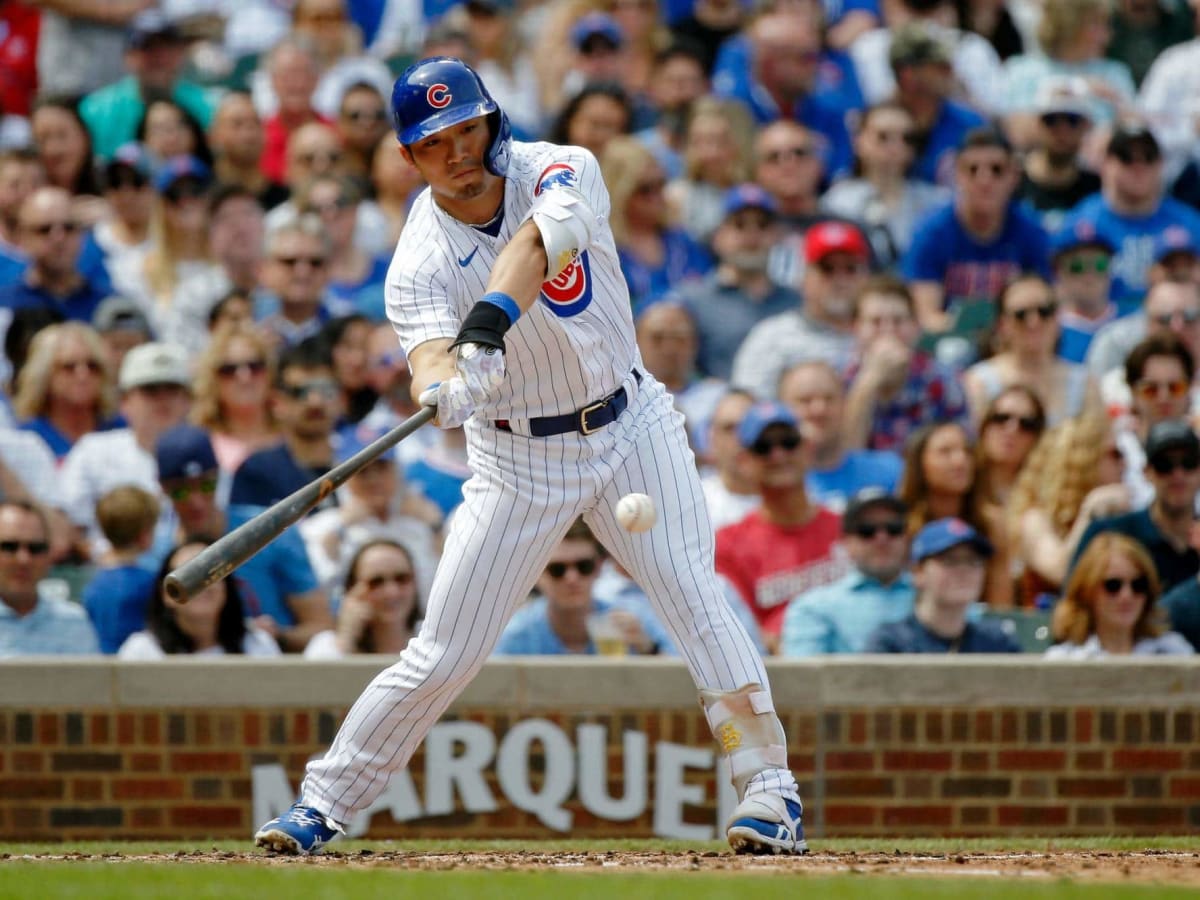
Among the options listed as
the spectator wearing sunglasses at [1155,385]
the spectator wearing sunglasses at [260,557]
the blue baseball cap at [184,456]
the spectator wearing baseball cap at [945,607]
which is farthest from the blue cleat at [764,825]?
the spectator wearing sunglasses at [1155,385]

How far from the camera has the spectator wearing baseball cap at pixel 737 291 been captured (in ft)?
30.4

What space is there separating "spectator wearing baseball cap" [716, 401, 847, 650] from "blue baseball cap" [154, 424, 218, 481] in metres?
2.01

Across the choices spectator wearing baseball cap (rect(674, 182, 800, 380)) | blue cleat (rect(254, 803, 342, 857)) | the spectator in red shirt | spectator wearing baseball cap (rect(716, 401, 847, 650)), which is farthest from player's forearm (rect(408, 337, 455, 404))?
the spectator in red shirt

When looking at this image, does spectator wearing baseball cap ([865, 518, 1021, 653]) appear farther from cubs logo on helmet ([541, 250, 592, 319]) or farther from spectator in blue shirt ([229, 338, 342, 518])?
cubs logo on helmet ([541, 250, 592, 319])

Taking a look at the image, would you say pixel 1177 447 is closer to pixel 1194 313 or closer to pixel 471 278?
pixel 1194 313

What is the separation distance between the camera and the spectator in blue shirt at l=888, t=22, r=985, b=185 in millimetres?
10703

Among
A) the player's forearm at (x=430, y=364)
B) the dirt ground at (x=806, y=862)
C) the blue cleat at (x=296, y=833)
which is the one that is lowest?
the dirt ground at (x=806, y=862)

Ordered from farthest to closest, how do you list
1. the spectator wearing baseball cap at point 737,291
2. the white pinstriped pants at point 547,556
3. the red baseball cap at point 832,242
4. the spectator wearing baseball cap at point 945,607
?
the spectator wearing baseball cap at point 737,291 < the red baseball cap at point 832,242 < the spectator wearing baseball cap at point 945,607 < the white pinstriped pants at point 547,556

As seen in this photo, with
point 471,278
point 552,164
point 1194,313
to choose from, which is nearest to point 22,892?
point 471,278

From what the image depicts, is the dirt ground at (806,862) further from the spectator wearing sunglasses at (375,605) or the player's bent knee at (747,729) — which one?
the spectator wearing sunglasses at (375,605)

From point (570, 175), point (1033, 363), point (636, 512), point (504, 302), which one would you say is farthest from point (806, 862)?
point (1033, 363)

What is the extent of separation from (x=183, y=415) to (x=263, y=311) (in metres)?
1.10

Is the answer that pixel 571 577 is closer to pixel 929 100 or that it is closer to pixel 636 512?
pixel 636 512

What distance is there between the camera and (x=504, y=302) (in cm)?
458
